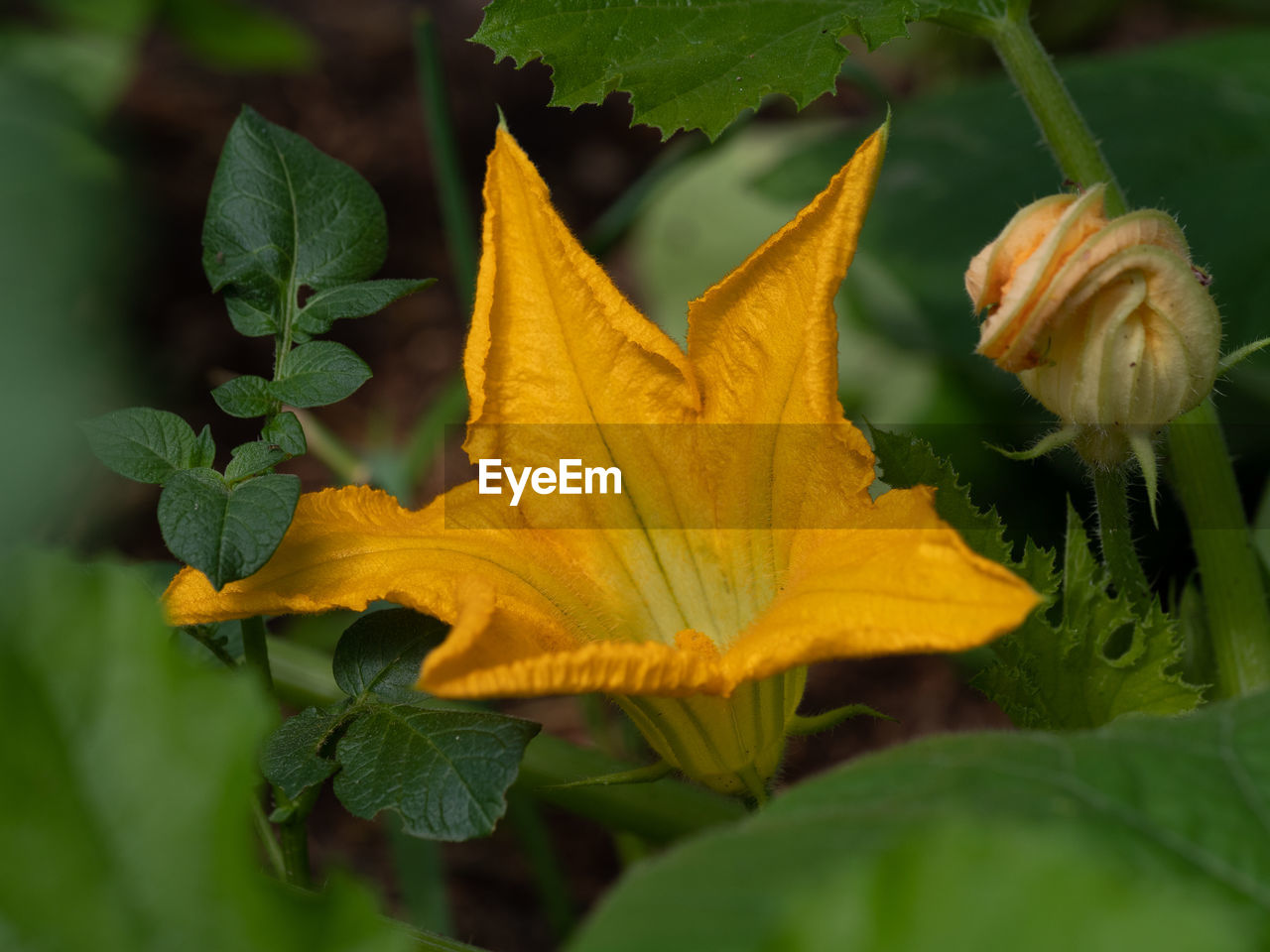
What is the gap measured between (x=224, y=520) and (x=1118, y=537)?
75cm

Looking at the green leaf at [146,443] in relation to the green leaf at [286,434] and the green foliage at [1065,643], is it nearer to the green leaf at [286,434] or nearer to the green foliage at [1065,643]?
the green leaf at [286,434]

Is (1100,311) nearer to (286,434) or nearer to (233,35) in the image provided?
(286,434)

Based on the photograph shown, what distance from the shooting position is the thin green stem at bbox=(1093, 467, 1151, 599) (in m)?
1.20

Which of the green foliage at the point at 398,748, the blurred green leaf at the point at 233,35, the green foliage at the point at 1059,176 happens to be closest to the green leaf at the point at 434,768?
the green foliage at the point at 398,748

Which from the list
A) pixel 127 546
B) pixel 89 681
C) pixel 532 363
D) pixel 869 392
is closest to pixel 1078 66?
pixel 869 392

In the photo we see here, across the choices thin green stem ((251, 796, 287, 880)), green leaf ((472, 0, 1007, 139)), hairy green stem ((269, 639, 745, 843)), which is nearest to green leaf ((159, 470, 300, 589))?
thin green stem ((251, 796, 287, 880))

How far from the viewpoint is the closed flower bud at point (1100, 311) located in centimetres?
104

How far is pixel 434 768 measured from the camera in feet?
3.31

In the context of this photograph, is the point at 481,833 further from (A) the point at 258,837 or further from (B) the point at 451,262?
(B) the point at 451,262

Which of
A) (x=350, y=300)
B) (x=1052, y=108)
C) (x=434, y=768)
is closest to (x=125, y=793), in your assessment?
(x=434, y=768)

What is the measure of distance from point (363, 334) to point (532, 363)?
2255 millimetres

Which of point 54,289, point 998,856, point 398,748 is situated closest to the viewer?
point 998,856

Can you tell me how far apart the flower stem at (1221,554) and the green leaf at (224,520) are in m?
0.83

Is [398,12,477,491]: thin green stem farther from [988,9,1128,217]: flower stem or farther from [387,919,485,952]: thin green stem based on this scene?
[387,919,485,952]: thin green stem
